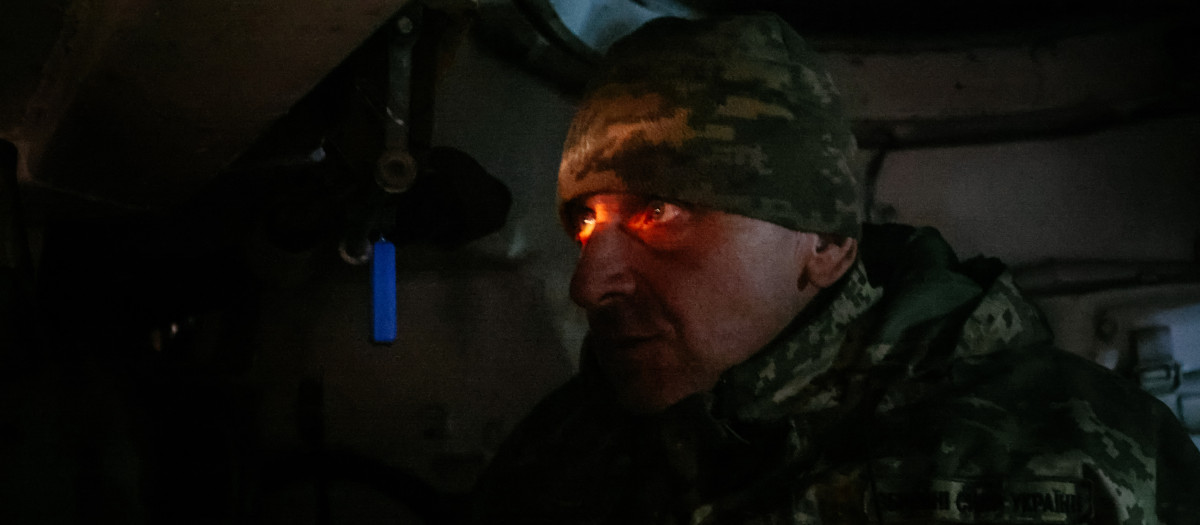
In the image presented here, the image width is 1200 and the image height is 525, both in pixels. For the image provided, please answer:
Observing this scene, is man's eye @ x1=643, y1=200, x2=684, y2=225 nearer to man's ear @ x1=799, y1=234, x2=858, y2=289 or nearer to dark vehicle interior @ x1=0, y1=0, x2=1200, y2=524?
man's ear @ x1=799, y1=234, x2=858, y2=289

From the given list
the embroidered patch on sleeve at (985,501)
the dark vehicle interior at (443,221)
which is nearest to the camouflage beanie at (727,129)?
the dark vehicle interior at (443,221)

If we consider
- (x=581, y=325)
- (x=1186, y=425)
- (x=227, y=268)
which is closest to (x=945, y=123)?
(x=1186, y=425)

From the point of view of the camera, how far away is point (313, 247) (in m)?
2.05

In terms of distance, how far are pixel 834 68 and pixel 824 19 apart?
139 mm

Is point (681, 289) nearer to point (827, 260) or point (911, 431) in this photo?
Answer: point (827, 260)

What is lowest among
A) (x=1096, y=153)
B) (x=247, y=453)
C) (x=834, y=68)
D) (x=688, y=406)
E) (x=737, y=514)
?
A: (x=247, y=453)

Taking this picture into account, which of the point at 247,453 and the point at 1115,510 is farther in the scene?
the point at 247,453

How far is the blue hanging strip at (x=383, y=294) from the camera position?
160 centimetres

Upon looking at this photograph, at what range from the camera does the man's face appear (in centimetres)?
147

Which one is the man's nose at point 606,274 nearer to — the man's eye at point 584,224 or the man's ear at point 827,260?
the man's eye at point 584,224

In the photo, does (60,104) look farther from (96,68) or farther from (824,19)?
(824,19)

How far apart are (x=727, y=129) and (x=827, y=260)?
0.28 metres

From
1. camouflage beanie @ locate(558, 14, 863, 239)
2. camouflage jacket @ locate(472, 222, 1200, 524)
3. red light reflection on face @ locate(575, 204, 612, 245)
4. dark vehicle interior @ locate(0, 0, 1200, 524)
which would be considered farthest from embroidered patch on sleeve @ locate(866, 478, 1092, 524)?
dark vehicle interior @ locate(0, 0, 1200, 524)

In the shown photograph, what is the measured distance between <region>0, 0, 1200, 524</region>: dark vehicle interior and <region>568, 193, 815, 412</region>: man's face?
0.35 metres
